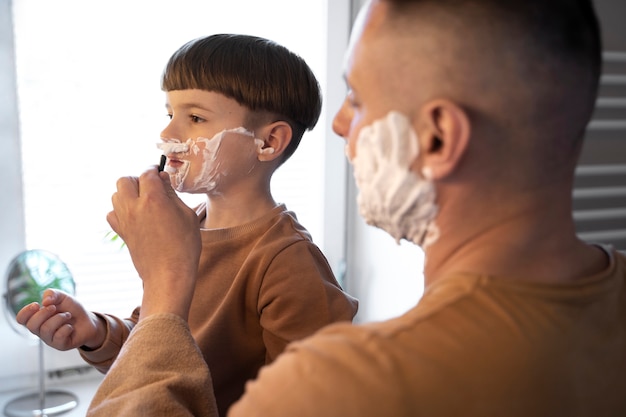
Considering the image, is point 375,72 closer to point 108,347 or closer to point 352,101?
point 352,101

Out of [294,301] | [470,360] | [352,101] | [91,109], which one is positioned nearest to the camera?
[470,360]

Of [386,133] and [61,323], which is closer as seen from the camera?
[386,133]

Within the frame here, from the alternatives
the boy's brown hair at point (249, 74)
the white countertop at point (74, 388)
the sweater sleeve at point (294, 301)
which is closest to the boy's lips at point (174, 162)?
the boy's brown hair at point (249, 74)

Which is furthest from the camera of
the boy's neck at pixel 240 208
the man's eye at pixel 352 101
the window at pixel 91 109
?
the window at pixel 91 109

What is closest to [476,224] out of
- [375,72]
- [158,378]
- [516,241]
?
Result: [516,241]

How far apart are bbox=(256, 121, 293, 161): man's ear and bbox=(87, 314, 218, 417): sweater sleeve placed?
1.23ft

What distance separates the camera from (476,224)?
47 cm

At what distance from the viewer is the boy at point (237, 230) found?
84 centimetres

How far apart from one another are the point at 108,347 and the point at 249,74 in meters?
0.47

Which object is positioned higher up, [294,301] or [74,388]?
[294,301]

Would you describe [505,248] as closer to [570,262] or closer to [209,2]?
[570,262]

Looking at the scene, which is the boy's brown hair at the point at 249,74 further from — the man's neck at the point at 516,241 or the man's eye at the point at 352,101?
the man's neck at the point at 516,241

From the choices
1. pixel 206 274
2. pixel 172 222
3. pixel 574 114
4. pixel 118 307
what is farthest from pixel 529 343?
pixel 118 307

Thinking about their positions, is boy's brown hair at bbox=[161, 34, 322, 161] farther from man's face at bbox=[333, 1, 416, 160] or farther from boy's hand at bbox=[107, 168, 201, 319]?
man's face at bbox=[333, 1, 416, 160]
